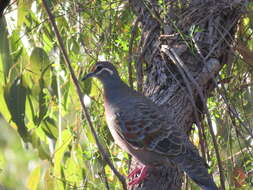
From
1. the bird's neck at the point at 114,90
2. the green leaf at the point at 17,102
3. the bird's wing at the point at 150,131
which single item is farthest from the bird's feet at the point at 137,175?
the green leaf at the point at 17,102

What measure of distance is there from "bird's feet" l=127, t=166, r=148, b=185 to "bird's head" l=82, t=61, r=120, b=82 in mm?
770

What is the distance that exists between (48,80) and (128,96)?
2.11ft

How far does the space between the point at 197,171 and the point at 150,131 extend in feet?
1.55

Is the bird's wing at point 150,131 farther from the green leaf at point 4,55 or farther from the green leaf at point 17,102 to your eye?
the green leaf at point 4,55

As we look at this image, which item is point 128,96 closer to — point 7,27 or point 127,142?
point 127,142

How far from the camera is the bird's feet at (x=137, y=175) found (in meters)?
3.35

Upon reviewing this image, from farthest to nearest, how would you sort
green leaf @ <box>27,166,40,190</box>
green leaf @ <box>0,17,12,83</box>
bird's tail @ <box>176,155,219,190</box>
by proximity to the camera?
green leaf @ <box>27,166,40,190</box> → green leaf @ <box>0,17,12,83</box> → bird's tail @ <box>176,155,219,190</box>

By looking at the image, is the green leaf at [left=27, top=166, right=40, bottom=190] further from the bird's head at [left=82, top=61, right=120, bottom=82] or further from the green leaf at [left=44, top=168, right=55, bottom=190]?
the bird's head at [left=82, top=61, right=120, bottom=82]

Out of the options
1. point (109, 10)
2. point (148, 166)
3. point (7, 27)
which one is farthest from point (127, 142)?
point (7, 27)

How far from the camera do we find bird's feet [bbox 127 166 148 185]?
3350mm

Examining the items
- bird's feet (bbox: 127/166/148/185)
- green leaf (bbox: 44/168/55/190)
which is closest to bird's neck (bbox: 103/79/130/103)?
bird's feet (bbox: 127/166/148/185)

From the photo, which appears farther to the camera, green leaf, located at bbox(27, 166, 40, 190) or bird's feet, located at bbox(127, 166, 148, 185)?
green leaf, located at bbox(27, 166, 40, 190)

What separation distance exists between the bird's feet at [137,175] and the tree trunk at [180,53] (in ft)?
0.12

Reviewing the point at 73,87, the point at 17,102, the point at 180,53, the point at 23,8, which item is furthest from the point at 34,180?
the point at 180,53
